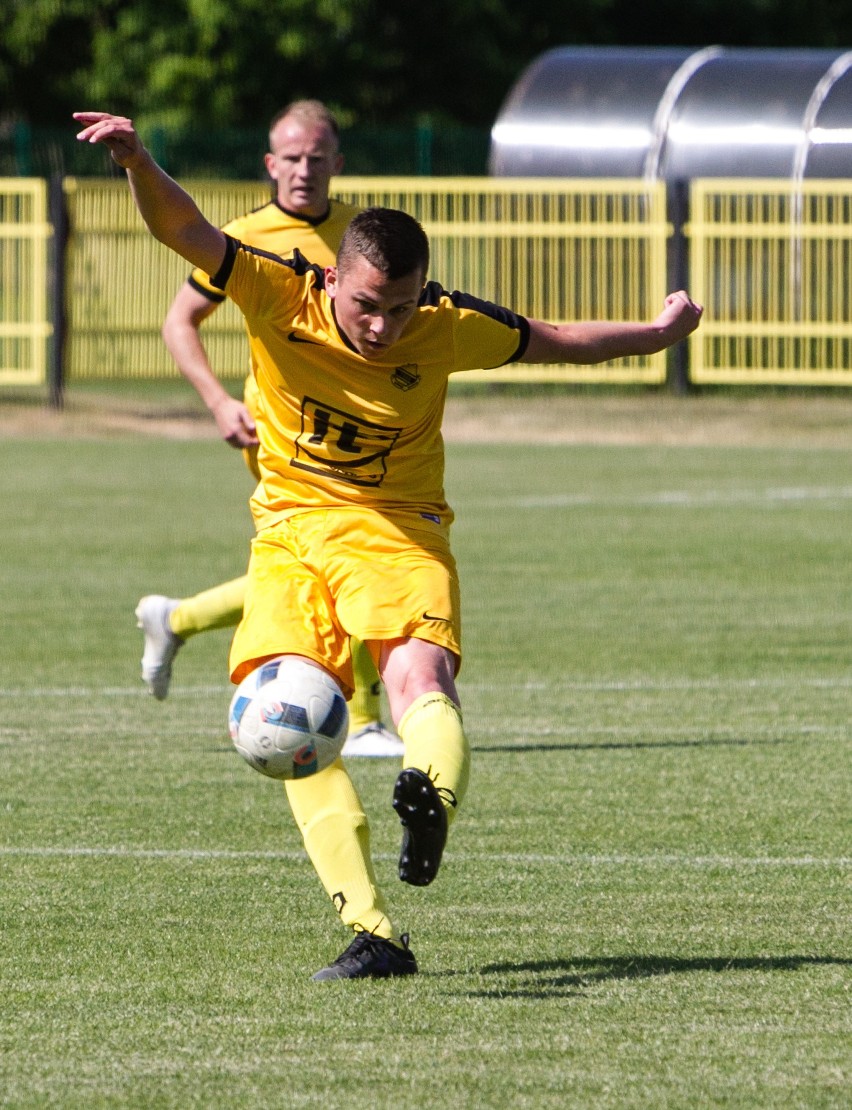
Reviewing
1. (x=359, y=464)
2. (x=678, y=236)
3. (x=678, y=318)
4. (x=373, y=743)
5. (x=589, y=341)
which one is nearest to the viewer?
(x=359, y=464)

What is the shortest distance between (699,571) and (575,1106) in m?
10.1

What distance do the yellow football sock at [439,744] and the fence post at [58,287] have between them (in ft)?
69.5

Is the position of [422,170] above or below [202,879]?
above

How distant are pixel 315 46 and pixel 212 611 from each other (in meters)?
30.4

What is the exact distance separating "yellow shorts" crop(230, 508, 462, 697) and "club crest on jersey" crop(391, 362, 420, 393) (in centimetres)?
33

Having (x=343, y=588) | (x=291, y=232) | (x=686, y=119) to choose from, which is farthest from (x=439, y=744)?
(x=686, y=119)

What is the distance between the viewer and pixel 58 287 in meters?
26.5

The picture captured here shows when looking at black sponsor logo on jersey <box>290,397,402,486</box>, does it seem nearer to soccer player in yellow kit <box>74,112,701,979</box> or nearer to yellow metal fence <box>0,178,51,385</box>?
soccer player in yellow kit <box>74,112,701,979</box>

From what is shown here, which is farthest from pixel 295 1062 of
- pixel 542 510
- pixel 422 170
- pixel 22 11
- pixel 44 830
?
pixel 22 11

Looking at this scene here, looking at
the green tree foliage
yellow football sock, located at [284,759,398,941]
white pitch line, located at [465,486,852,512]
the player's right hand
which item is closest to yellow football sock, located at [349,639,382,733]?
the player's right hand

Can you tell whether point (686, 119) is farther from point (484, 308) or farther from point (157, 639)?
point (484, 308)

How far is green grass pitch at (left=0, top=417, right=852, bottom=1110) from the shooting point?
179 inches

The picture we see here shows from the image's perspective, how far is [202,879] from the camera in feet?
21.0

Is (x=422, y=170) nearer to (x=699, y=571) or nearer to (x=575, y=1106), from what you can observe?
(x=699, y=571)
